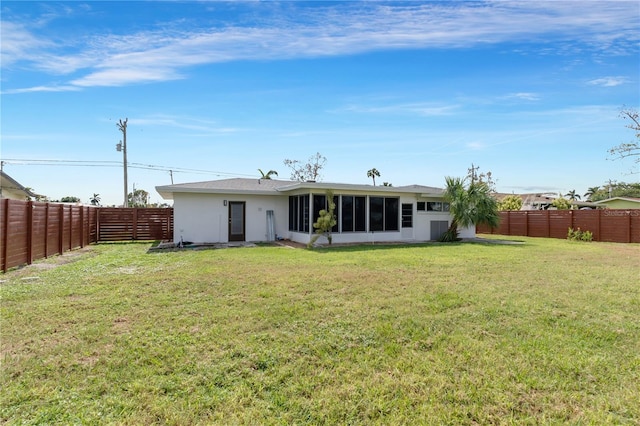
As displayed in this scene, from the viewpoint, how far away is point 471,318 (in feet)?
14.3

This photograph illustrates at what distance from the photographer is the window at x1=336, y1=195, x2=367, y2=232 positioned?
551 inches

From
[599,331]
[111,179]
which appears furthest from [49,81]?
[111,179]

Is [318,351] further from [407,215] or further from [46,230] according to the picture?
[407,215]

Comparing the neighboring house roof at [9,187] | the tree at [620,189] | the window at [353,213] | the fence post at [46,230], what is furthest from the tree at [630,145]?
the neighboring house roof at [9,187]

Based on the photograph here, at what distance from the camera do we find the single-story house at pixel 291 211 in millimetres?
13570

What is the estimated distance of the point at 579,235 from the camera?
667 inches

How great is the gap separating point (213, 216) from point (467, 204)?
11.6 m

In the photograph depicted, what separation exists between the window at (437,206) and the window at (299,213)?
6.55 m

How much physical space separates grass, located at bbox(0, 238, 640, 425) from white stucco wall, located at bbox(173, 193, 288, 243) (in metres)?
7.21

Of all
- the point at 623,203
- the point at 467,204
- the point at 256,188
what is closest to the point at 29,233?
the point at 256,188

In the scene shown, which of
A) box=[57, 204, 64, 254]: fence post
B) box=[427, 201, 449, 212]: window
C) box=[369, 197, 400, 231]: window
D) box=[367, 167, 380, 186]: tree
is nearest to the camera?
box=[57, 204, 64, 254]: fence post

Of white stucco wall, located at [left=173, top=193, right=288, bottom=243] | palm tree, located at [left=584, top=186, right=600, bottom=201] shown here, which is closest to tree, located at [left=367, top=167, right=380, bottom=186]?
white stucco wall, located at [left=173, top=193, right=288, bottom=243]

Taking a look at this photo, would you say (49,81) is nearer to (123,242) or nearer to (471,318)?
(123,242)

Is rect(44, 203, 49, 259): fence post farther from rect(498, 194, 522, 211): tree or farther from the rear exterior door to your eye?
rect(498, 194, 522, 211): tree
